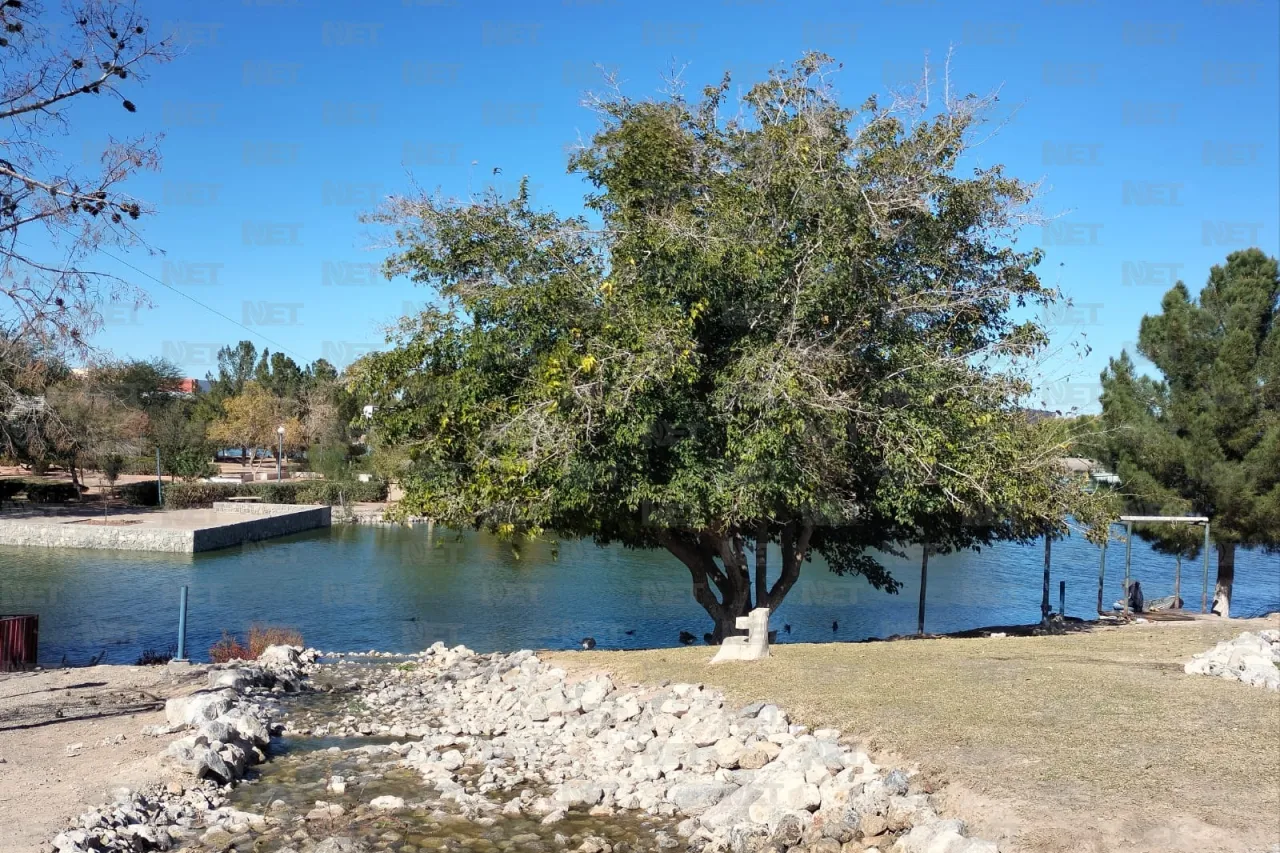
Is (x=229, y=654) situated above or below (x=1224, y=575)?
below

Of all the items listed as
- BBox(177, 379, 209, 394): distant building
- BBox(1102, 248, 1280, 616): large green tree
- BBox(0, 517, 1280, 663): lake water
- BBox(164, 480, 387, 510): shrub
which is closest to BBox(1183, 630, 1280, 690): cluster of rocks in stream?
BBox(0, 517, 1280, 663): lake water

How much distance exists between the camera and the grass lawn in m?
6.95

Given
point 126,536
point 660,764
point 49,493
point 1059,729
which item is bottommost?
point 126,536

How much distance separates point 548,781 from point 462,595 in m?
17.8

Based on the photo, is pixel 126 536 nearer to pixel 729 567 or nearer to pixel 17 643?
pixel 17 643

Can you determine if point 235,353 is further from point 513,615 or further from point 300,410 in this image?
point 513,615

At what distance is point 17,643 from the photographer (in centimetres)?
1535

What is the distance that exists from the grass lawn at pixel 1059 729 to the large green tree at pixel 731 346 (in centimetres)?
251

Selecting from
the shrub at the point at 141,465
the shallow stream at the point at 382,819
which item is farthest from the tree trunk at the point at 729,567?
the shrub at the point at 141,465

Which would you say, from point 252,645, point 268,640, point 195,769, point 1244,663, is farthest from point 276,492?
point 1244,663

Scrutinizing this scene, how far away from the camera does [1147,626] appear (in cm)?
1694

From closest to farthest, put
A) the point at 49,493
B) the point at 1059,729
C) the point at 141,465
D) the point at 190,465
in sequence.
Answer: the point at 1059,729
the point at 49,493
the point at 190,465
the point at 141,465

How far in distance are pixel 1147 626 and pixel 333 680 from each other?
13679 millimetres

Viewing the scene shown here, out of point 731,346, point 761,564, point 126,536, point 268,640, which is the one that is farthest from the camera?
point 126,536
